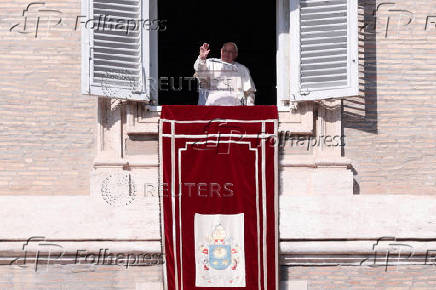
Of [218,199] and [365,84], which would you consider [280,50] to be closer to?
[365,84]

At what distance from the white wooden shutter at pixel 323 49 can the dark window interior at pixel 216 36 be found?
2935 mm

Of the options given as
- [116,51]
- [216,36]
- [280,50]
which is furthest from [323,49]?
[216,36]

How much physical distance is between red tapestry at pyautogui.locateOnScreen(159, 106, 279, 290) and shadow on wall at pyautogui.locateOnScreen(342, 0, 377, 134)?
0.87 metres

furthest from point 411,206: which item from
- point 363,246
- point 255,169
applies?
point 255,169

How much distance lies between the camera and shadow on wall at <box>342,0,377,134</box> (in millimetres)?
14352

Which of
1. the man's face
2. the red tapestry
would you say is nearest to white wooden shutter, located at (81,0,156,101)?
the red tapestry

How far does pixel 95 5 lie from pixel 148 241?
2.31 meters

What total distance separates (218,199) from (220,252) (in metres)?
0.50

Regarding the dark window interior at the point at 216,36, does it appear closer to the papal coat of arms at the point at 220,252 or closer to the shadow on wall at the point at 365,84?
the shadow on wall at the point at 365,84

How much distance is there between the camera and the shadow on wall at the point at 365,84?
47.1ft

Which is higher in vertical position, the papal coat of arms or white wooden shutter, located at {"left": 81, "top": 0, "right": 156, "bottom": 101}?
white wooden shutter, located at {"left": 81, "top": 0, "right": 156, "bottom": 101}

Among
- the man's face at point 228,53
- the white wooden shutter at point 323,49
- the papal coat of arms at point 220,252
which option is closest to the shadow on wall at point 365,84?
the white wooden shutter at point 323,49

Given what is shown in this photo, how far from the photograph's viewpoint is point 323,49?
14.2 m

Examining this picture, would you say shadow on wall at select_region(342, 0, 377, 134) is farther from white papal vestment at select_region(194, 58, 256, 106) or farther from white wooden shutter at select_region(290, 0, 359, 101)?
white papal vestment at select_region(194, 58, 256, 106)
